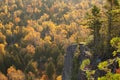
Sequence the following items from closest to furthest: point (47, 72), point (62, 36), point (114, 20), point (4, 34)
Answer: point (114, 20), point (47, 72), point (62, 36), point (4, 34)

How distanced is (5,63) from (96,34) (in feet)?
308

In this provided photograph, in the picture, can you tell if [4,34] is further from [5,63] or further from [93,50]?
[93,50]

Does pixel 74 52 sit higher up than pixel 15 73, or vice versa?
pixel 74 52

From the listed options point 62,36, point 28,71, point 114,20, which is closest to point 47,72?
point 28,71

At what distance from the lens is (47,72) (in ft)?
415

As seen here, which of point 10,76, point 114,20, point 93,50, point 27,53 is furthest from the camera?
point 27,53

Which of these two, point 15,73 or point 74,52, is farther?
point 15,73

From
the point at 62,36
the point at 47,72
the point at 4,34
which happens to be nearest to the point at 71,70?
the point at 47,72

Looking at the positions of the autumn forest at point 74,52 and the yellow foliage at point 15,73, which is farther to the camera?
the yellow foliage at point 15,73

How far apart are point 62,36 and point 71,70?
119109 mm

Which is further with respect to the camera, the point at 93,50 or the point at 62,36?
the point at 62,36

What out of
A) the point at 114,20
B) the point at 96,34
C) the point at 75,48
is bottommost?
the point at 75,48

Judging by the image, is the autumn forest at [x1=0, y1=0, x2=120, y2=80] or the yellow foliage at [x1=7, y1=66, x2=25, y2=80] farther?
the yellow foliage at [x1=7, y1=66, x2=25, y2=80]

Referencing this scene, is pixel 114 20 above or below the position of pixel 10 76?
above
